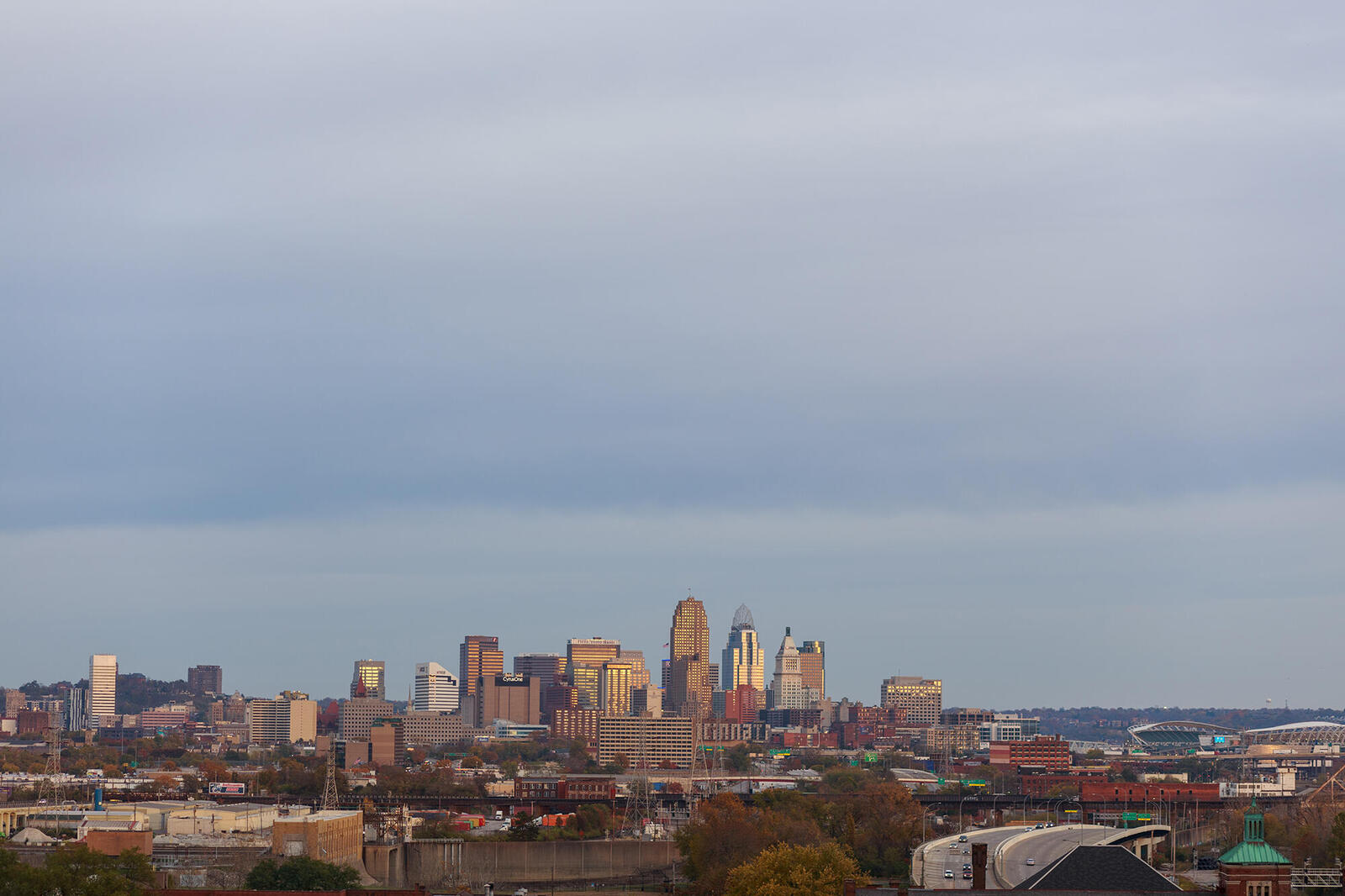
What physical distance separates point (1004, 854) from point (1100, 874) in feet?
77.4

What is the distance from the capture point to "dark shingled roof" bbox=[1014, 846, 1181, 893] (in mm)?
80062

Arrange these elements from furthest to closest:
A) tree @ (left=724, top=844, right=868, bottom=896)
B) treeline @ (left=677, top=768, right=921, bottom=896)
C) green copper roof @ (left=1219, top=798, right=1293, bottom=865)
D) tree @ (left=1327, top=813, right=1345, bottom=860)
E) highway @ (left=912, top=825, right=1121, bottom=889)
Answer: treeline @ (left=677, top=768, right=921, bottom=896) < tree @ (left=1327, top=813, right=1345, bottom=860) < highway @ (left=912, top=825, right=1121, bottom=889) < tree @ (left=724, top=844, right=868, bottom=896) < green copper roof @ (left=1219, top=798, right=1293, bottom=865)

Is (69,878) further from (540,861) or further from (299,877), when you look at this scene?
(540,861)

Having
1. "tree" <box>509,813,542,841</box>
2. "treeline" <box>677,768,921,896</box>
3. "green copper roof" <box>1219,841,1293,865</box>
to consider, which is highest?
"green copper roof" <box>1219,841,1293,865</box>

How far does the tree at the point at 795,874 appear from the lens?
271 ft

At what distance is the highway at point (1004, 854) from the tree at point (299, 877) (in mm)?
34920

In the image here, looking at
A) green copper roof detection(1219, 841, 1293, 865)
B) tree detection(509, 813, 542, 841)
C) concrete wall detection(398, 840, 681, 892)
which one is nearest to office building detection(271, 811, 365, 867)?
concrete wall detection(398, 840, 681, 892)

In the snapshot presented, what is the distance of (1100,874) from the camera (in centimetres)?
8388

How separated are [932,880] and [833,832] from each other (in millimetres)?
61568

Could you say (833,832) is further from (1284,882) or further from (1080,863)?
(1284,882)

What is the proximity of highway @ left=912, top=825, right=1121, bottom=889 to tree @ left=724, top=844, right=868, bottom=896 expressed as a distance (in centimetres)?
472

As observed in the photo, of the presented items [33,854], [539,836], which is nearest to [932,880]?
[33,854]

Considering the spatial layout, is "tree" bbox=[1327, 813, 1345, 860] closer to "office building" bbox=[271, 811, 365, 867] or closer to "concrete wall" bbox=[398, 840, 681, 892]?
"concrete wall" bbox=[398, 840, 681, 892]

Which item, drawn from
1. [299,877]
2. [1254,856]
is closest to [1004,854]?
[1254,856]
